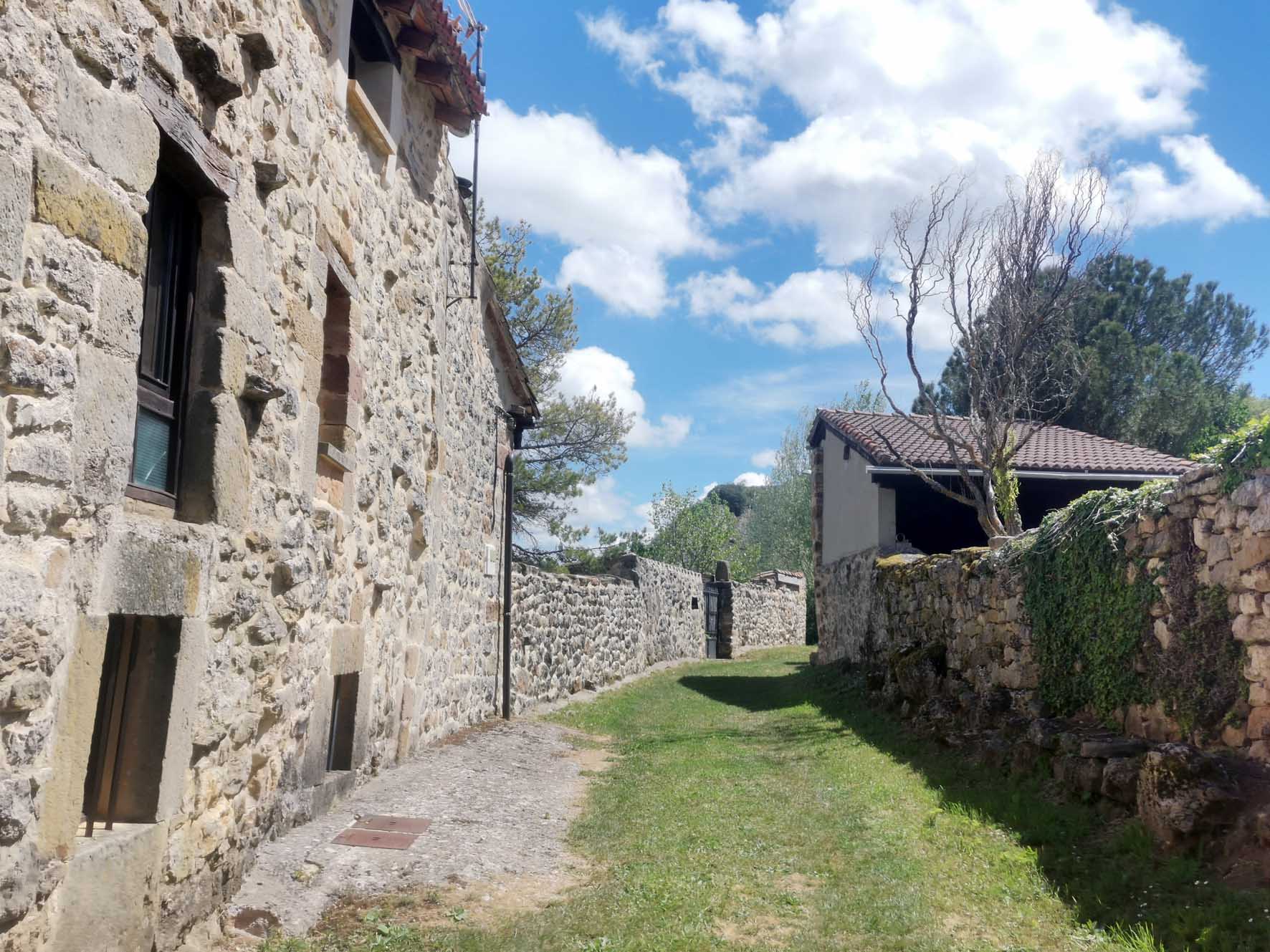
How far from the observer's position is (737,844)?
5043 millimetres

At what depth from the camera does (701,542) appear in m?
31.1

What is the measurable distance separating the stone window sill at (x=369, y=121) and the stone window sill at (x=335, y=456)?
191 centimetres

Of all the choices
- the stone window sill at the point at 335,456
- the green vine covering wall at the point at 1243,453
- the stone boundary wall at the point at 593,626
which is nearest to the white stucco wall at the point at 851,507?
the stone boundary wall at the point at 593,626

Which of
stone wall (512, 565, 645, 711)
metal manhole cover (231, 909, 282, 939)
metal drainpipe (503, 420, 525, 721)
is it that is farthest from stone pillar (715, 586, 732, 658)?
metal manhole cover (231, 909, 282, 939)

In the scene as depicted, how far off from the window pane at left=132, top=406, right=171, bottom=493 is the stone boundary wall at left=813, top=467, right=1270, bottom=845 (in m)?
4.54

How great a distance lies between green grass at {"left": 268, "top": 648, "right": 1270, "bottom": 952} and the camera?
11.8 feet

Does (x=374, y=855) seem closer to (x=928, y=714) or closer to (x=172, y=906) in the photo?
(x=172, y=906)

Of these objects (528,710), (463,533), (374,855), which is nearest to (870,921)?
(374,855)

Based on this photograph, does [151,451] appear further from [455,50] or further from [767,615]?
[767,615]

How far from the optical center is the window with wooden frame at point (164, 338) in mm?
3230

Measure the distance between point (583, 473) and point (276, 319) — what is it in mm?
14360

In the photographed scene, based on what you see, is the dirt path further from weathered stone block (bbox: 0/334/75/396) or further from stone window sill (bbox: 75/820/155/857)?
weathered stone block (bbox: 0/334/75/396)

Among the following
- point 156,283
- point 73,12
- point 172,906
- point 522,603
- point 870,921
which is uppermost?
point 73,12

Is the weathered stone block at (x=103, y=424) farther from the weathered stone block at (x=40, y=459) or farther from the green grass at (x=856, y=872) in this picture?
the green grass at (x=856, y=872)
